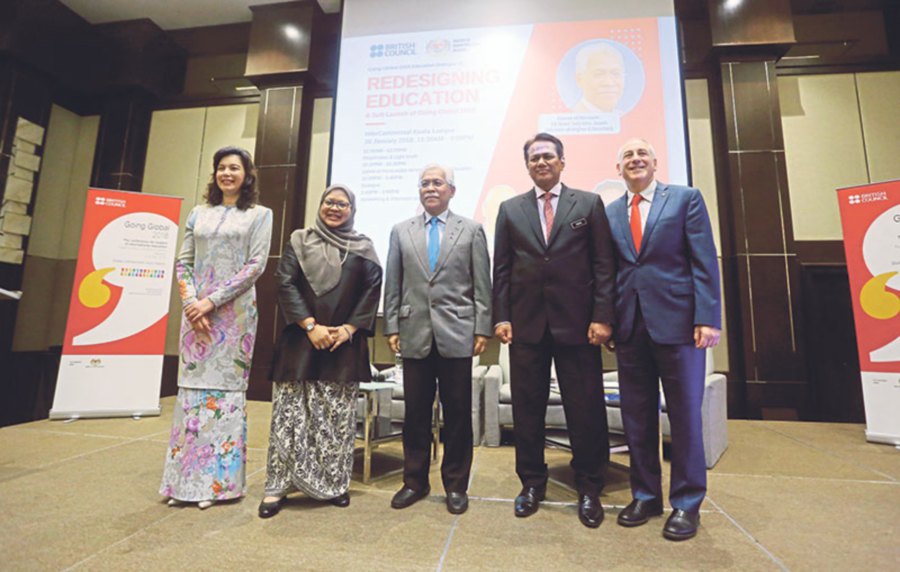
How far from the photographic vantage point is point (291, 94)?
4531mm

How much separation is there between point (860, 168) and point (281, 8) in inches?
230

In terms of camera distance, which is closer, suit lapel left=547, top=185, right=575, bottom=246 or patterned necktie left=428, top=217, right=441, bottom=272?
suit lapel left=547, top=185, right=575, bottom=246

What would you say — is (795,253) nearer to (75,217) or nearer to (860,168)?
(860,168)

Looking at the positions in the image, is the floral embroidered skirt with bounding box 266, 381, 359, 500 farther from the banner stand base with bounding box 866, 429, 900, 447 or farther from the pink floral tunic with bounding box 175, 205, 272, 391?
the banner stand base with bounding box 866, 429, 900, 447

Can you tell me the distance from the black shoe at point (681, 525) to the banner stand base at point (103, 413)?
3.78 metres

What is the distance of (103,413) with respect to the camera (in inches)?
137

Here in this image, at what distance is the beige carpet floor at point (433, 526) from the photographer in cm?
142

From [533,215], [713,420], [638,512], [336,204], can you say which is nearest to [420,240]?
[336,204]

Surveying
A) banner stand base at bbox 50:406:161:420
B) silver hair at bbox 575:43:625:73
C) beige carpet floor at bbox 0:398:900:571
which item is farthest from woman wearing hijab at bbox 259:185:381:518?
silver hair at bbox 575:43:625:73

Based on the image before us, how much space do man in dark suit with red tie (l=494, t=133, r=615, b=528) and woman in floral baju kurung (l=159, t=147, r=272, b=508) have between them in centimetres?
112

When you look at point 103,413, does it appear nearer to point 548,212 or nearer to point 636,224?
point 548,212

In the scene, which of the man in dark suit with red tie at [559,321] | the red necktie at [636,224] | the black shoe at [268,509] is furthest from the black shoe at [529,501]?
the red necktie at [636,224]

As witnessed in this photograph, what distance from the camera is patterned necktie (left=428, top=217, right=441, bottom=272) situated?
1.95 meters

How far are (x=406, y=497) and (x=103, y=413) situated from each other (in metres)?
3.01
